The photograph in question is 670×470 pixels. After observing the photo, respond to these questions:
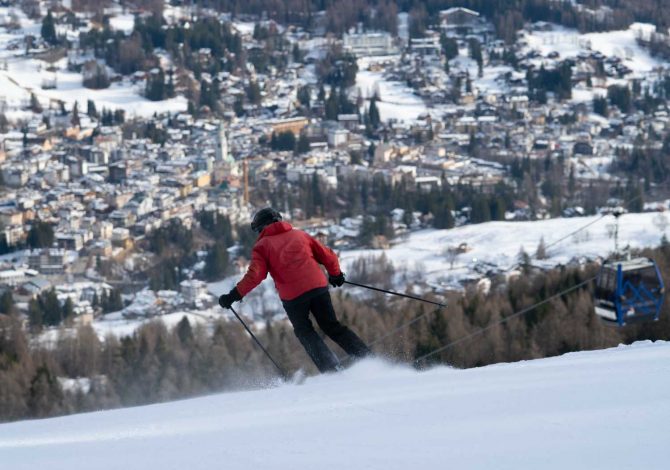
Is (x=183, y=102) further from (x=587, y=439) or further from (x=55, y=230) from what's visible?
(x=587, y=439)

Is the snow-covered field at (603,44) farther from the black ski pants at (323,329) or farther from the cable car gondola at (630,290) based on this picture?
the black ski pants at (323,329)

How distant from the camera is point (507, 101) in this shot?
38969 mm

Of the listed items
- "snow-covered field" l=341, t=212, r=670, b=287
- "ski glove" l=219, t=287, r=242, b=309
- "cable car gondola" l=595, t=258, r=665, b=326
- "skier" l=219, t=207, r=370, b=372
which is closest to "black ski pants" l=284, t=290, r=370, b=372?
"skier" l=219, t=207, r=370, b=372

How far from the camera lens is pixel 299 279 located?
3.40 metres

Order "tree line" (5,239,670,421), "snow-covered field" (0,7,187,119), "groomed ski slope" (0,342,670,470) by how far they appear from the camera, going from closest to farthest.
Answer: "groomed ski slope" (0,342,670,470), "tree line" (5,239,670,421), "snow-covered field" (0,7,187,119)

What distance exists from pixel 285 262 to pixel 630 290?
152cm

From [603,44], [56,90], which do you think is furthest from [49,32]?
[603,44]

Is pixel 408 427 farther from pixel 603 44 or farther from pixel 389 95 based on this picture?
pixel 603 44

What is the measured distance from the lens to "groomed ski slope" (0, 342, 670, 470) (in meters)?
2.02

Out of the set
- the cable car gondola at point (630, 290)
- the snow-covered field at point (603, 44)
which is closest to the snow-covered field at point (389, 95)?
the snow-covered field at point (603, 44)

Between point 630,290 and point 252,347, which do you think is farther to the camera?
point 252,347

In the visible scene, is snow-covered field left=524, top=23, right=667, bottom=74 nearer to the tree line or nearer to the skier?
the tree line


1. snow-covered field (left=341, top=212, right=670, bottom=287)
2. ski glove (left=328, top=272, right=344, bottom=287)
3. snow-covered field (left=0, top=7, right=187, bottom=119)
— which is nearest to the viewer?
ski glove (left=328, top=272, right=344, bottom=287)

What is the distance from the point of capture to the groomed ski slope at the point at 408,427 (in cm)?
202
